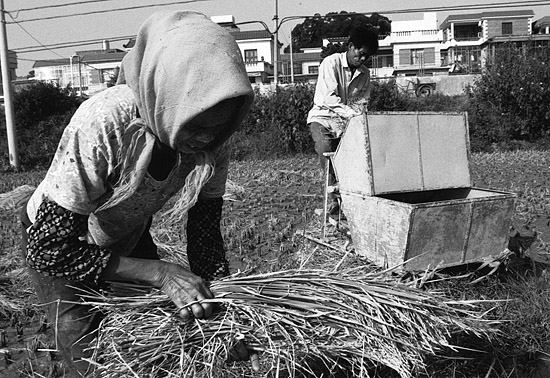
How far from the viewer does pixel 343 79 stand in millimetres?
5430

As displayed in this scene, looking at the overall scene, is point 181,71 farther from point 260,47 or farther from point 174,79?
point 260,47

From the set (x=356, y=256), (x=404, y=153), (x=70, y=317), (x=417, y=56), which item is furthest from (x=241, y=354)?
(x=417, y=56)

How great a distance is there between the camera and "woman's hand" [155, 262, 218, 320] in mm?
1701

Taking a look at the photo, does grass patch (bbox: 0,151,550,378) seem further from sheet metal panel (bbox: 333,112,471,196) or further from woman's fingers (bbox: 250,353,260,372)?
sheet metal panel (bbox: 333,112,471,196)

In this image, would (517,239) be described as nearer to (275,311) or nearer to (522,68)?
(275,311)

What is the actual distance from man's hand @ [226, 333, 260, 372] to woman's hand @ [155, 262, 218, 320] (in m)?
0.12

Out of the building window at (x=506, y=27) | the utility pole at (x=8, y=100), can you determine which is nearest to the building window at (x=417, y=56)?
the building window at (x=506, y=27)

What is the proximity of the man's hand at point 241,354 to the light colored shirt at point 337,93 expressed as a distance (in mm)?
3575

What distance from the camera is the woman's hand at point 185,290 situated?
1.70 meters

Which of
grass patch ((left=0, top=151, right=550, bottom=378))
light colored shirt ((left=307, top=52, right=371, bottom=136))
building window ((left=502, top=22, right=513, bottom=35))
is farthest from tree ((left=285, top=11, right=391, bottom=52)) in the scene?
light colored shirt ((left=307, top=52, right=371, bottom=136))

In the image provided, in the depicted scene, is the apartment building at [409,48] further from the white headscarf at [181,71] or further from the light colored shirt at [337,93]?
the white headscarf at [181,71]

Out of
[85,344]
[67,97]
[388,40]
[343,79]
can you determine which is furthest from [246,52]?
[85,344]

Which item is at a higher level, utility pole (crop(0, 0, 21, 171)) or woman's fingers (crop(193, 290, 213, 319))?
utility pole (crop(0, 0, 21, 171))

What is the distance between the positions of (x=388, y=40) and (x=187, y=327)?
6461cm
